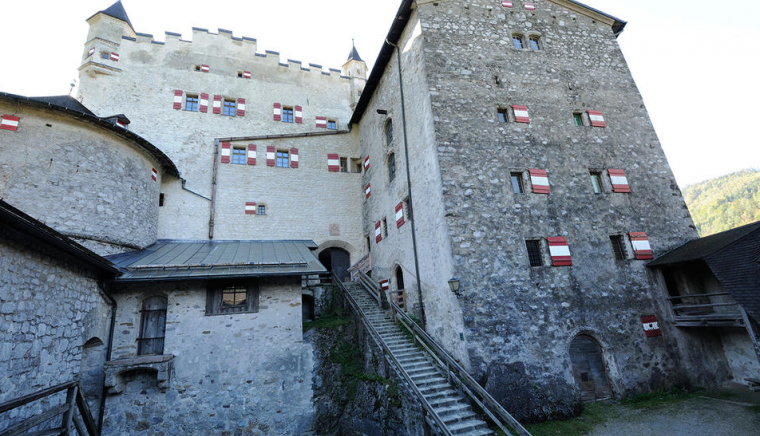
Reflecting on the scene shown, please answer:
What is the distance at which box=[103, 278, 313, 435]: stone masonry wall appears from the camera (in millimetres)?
8836

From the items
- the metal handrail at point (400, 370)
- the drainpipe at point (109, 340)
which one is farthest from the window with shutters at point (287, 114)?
the drainpipe at point (109, 340)

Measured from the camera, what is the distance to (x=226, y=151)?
16.6 meters

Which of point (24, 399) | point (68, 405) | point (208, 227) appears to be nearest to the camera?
point (24, 399)

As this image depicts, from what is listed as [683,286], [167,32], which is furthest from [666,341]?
[167,32]

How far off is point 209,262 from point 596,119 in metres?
13.8

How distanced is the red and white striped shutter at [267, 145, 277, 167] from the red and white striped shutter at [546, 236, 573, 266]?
40.3 feet

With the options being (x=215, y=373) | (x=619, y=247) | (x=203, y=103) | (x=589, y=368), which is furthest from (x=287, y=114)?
(x=589, y=368)

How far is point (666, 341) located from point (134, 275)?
48.6 ft

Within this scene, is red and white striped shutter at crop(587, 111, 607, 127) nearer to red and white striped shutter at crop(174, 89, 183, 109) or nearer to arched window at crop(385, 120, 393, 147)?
arched window at crop(385, 120, 393, 147)

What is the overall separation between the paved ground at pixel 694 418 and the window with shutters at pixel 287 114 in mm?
18071

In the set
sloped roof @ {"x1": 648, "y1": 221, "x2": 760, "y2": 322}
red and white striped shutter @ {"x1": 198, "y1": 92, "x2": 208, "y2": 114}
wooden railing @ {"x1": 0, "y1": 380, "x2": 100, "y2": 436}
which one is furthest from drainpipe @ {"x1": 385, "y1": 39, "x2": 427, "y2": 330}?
red and white striped shutter @ {"x1": 198, "y1": 92, "x2": 208, "y2": 114}

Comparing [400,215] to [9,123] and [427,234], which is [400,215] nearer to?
[427,234]

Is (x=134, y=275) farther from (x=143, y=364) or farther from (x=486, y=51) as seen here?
(x=486, y=51)

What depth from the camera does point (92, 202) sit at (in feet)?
34.7
